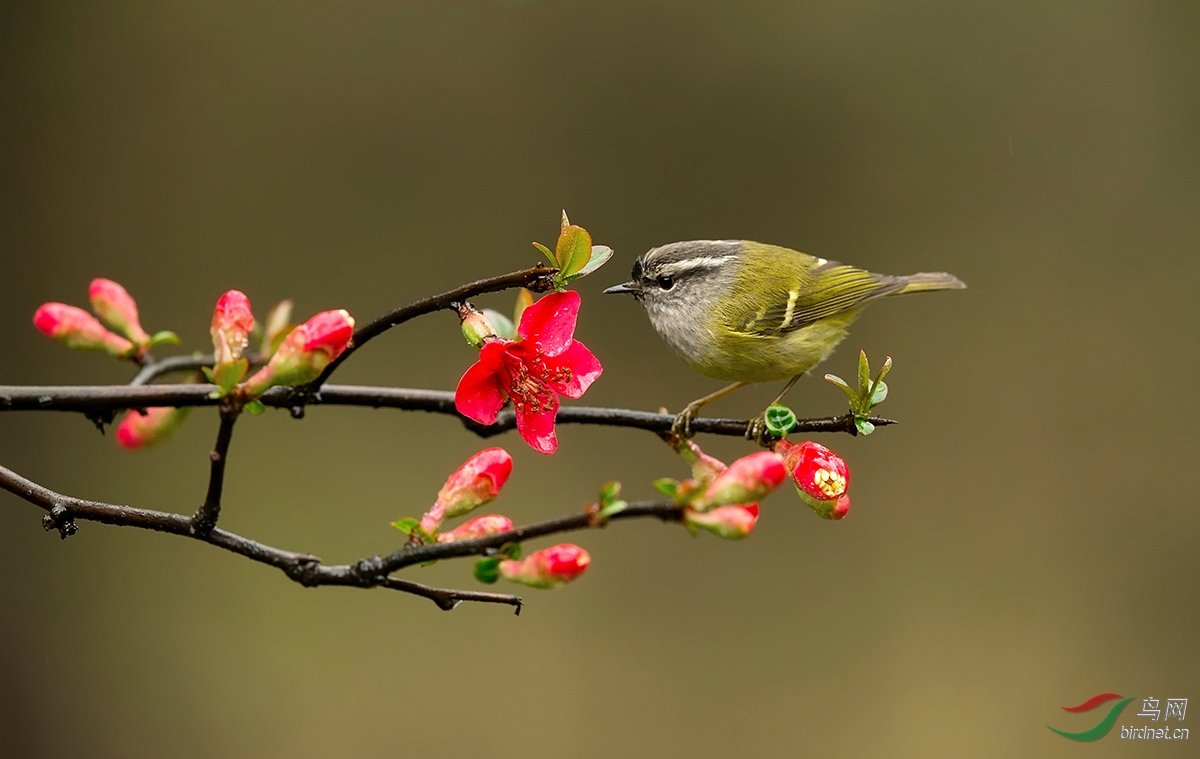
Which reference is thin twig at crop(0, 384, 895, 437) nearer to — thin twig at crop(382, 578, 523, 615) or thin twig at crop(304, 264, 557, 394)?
thin twig at crop(304, 264, 557, 394)

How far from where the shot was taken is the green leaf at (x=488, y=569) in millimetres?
824

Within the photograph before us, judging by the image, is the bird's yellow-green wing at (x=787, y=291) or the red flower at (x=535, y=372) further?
the bird's yellow-green wing at (x=787, y=291)

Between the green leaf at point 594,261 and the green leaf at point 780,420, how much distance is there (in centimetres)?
28

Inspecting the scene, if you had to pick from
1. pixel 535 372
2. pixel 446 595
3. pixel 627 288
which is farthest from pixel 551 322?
pixel 627 288

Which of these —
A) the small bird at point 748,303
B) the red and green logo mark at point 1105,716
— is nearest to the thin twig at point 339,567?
the small bird at point 748,303

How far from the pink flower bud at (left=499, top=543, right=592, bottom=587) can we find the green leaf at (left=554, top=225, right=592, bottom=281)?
34cm

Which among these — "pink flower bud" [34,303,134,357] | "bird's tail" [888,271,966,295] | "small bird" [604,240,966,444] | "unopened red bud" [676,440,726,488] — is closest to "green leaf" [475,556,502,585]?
"unopened red bud" [676,440,726,488]

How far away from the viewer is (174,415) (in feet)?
4.86

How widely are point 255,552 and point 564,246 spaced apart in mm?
440

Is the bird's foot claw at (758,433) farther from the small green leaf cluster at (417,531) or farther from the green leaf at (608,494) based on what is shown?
the green leaf at (608,494)

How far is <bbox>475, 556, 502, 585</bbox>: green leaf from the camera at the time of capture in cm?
82

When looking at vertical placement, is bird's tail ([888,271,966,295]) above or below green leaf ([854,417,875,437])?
above

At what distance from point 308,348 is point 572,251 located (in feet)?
0.97

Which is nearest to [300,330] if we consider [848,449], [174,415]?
[174,415]
